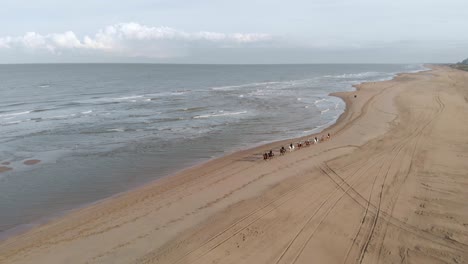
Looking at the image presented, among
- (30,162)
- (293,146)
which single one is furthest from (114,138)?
(293,146)

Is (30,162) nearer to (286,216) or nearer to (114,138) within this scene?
(114,138)

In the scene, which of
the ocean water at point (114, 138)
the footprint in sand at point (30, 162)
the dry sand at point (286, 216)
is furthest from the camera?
the footprint in sand at point (30, 162)

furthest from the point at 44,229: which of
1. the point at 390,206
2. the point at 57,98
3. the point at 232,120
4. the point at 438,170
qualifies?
the point at 57,98

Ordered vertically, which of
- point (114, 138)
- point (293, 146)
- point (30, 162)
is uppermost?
point (293, 146)

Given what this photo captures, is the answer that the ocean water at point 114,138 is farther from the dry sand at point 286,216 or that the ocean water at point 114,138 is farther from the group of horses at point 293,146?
the group of horses at point 293,146

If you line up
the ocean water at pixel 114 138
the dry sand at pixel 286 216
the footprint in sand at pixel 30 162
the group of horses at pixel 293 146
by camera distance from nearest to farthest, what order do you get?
the dry sand at pixel 286 216
the ocean water at pixel 114 138
the group of horses at pixel 293 146
the footprint in sand at pixel 30 162

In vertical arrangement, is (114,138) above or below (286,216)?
below

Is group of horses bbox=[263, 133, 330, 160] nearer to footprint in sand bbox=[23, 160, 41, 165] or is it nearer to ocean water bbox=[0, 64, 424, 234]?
ocean water bbox=[0, 64, 424, 234]

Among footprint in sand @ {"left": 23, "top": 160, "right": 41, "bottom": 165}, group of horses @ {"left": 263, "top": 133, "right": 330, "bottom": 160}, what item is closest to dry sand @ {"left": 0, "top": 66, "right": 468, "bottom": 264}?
group of horses @ {"left": 263, "top": 133, "right": 330, "bottom": 160}

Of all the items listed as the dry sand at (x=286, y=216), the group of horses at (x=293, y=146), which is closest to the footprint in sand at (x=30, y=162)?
the dry sand at (x=286, y=216)
